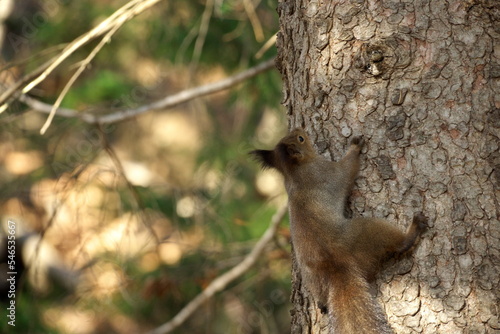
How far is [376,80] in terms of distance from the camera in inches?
100

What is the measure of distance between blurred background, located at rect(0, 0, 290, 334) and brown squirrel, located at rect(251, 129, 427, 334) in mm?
1026

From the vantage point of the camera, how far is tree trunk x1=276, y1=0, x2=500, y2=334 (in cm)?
229

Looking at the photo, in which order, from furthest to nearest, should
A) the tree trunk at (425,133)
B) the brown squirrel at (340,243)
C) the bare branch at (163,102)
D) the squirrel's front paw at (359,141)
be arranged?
the bare branch at (163,102)
the squirrel's front paw at (359,141)
the brown squirrel at (340,243)
the tree trunk at (425,133)

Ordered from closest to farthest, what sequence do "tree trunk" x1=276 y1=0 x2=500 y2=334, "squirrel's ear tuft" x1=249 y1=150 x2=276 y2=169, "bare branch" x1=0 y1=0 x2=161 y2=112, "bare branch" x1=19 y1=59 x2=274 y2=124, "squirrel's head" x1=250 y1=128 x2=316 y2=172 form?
"tree trunk" x1=276 y1=0 x2=500 y2=334, "squirrel's head" x1=250 y1=128 x2=316 y2=172, "bare branch" x1=0 y1=0 x2=161 y2=112, "squirrel's ear tuft" x1=249 y1=150 x2=276 y2=169, "bare branch" x1=19 y1=59 x2=274 y2=124

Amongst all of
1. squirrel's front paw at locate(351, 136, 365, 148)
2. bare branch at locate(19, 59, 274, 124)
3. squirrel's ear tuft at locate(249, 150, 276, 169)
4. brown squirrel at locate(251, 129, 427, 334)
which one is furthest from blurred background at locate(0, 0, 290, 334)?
squirrel's front paw at locate(351, 136, 365, 148)

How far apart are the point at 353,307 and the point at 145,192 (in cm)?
305

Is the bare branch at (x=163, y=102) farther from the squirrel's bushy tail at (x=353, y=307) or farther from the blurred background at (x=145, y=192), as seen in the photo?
the squirrel's bushy tail at (x=353, y=307)

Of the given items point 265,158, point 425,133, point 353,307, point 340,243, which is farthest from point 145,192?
point 425,133

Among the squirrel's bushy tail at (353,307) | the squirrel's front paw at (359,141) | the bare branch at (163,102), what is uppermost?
the bare branch at (163,102)

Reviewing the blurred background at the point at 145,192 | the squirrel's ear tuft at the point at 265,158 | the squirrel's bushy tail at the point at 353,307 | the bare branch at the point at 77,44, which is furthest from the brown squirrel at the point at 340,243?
the bare branch at the point at 77,44

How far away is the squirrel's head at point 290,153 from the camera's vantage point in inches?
117

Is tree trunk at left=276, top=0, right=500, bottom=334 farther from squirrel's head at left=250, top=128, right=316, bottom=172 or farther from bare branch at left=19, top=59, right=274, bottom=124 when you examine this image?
bare branch at left=19, top=59, right=274, bottom=124

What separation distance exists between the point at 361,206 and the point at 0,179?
28.6 ft

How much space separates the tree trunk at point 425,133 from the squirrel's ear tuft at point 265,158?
0.81m
